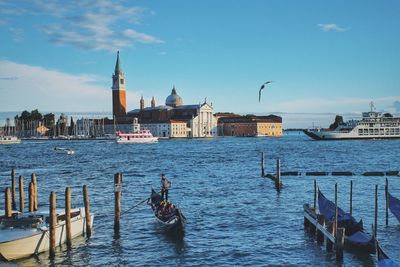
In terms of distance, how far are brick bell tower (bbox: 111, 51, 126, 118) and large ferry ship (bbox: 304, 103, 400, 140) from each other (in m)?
63.9

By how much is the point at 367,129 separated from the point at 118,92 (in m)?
75.7

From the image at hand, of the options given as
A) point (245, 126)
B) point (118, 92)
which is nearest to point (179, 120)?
point (118, 92)

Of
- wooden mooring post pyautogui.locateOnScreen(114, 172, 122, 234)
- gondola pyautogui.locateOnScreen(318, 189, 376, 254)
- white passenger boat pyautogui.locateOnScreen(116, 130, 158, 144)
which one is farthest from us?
white passenger boat pyautogui.locateOnScreen(116, 130, 158, 144)

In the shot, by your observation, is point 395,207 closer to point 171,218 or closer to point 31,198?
point 171,218

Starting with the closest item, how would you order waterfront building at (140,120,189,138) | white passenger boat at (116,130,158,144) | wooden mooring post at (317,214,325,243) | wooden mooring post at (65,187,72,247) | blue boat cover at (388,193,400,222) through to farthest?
wooden mooring post at (65,187,72,247)
wooden mooring post at (317,214,325,243)
blue boat cover at (388,193,400,222)
white passenger boat at (116,130,158,144)
waterfront building at (140,120,189,138)

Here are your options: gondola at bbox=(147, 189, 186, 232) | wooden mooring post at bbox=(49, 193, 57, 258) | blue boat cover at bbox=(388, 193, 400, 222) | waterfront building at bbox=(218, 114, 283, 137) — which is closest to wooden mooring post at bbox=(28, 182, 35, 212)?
gondola at bbox=(147, 189, 186, 232)

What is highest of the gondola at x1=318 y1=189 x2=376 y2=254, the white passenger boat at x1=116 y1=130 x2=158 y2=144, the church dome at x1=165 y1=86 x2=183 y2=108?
the church dome at x1=165 y1=86 x2=183 y2=108

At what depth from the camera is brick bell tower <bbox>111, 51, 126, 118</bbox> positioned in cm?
15988

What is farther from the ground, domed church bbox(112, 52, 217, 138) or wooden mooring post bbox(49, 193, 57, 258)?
domed church bbox(112, 52, 217, 138)

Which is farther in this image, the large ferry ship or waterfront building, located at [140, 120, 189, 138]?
waterfront building, located at [140, 120, 189, 138]

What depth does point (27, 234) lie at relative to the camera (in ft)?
48.8

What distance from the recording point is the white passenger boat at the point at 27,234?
47.1 ft

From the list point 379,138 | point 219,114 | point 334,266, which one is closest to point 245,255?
point 334,266

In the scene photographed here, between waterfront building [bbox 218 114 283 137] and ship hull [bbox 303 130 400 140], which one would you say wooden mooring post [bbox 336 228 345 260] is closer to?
ship hull [bbox 303 130 400 140]
